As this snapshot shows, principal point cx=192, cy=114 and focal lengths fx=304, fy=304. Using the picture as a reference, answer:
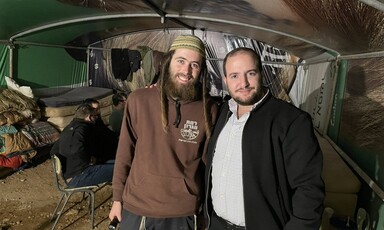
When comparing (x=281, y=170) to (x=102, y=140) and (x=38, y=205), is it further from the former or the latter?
(x=38, y=205)

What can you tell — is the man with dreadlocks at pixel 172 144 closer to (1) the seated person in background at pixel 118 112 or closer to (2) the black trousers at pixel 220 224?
(2) the black trousers at pixel 220 224

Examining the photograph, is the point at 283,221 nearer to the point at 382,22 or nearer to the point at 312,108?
the point at 382,22

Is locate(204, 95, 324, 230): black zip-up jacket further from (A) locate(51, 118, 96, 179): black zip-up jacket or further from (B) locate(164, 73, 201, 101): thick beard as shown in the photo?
(A) locate(51, 118, 96, 179): black zip-up jacket

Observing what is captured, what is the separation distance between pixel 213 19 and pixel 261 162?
185 inches

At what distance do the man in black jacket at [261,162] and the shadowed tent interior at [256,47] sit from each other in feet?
3.29

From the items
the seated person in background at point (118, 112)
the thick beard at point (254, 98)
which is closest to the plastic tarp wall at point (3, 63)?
the seated person in background at point (118, 112)

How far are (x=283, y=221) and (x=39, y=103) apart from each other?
648 cm

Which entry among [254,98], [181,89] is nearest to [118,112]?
[181,89]

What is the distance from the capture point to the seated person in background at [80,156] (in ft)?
11.4

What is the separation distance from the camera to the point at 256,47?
27.7ft

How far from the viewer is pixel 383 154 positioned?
2.74m

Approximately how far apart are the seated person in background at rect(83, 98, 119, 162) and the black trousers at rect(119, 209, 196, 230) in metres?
2.26

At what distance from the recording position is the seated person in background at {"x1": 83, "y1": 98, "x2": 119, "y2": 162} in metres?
3.91

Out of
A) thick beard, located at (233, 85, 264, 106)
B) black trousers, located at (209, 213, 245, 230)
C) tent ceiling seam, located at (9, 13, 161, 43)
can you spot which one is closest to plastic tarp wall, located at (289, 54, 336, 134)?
tent ceiling seam, located at (9, 13, 161, 43)
